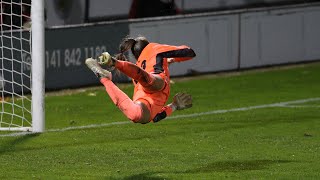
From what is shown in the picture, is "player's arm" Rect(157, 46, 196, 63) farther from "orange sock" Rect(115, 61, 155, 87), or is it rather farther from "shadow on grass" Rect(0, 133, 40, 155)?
"shadow on grass" Rect(0, 133, 40, 155)

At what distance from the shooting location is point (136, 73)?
12633 millimetres

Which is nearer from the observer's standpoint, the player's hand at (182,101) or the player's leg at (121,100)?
the player's leg at (121,100)

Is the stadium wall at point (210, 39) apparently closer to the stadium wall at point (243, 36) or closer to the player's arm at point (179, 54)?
the stadium wall at point (243, 36)

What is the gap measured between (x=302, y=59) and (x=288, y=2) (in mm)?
1247

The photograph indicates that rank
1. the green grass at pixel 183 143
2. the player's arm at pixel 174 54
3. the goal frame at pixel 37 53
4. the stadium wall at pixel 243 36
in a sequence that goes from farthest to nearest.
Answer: the stadium wall at pixel 243 36 < the goal frame at pixel 37 53 < the player's arm at pixel 174 54 < the green grass at pixel 183 143

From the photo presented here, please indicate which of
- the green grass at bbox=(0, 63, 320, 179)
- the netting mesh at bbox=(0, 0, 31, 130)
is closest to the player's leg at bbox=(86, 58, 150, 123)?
the green grass at bbox=(0, 63, 320, 179)

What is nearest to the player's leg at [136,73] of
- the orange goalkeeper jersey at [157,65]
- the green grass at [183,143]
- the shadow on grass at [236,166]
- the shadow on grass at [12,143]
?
the orange goalkeeper jersey at [157,65]

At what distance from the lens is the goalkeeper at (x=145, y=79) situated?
12562 millimetres

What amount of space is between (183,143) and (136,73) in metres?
2.68

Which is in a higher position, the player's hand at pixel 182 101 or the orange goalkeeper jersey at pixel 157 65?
the orange goalkeeper jersey at pixel 157 65

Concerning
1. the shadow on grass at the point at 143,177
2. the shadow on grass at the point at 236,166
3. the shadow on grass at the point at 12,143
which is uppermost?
the shadow on grass at the point at 143,177

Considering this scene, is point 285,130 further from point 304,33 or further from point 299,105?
point 304,33

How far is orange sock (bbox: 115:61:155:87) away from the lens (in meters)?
12.4

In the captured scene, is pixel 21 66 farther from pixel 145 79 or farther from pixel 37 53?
pixel 145 79
